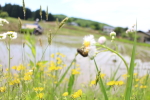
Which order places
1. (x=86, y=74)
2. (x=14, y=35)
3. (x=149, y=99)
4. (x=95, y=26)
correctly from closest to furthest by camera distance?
(x=14, y=35)
(x=149, y=99)
(x=86, y=74)
(x=95, y=26)

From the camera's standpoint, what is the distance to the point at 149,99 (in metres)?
1.73

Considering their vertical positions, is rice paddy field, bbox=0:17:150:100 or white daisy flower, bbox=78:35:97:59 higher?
white daisy flower, bbox=78:35:97:59

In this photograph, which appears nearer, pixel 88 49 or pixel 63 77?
pixel 88 49

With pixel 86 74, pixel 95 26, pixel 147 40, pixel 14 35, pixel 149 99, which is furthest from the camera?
pixel 95 26

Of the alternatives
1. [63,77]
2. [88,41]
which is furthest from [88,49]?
→ [63,77]

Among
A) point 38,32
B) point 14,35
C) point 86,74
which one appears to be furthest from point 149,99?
Answer: point 38,32

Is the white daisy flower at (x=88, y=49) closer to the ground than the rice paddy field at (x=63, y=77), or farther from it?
farther from it

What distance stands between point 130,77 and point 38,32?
1101 cm

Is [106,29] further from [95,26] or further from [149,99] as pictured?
[149,99]

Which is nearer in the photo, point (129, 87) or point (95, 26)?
point (129, 87)

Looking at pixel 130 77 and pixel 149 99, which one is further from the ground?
pixel 130 77

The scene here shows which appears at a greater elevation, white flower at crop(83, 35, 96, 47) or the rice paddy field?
white flower at crop(83, 35, 96, 47)

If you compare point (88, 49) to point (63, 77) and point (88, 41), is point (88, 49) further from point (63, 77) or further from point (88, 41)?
point (63, 77)

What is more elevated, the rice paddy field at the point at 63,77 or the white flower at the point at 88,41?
the white flower at the point at 88,41
